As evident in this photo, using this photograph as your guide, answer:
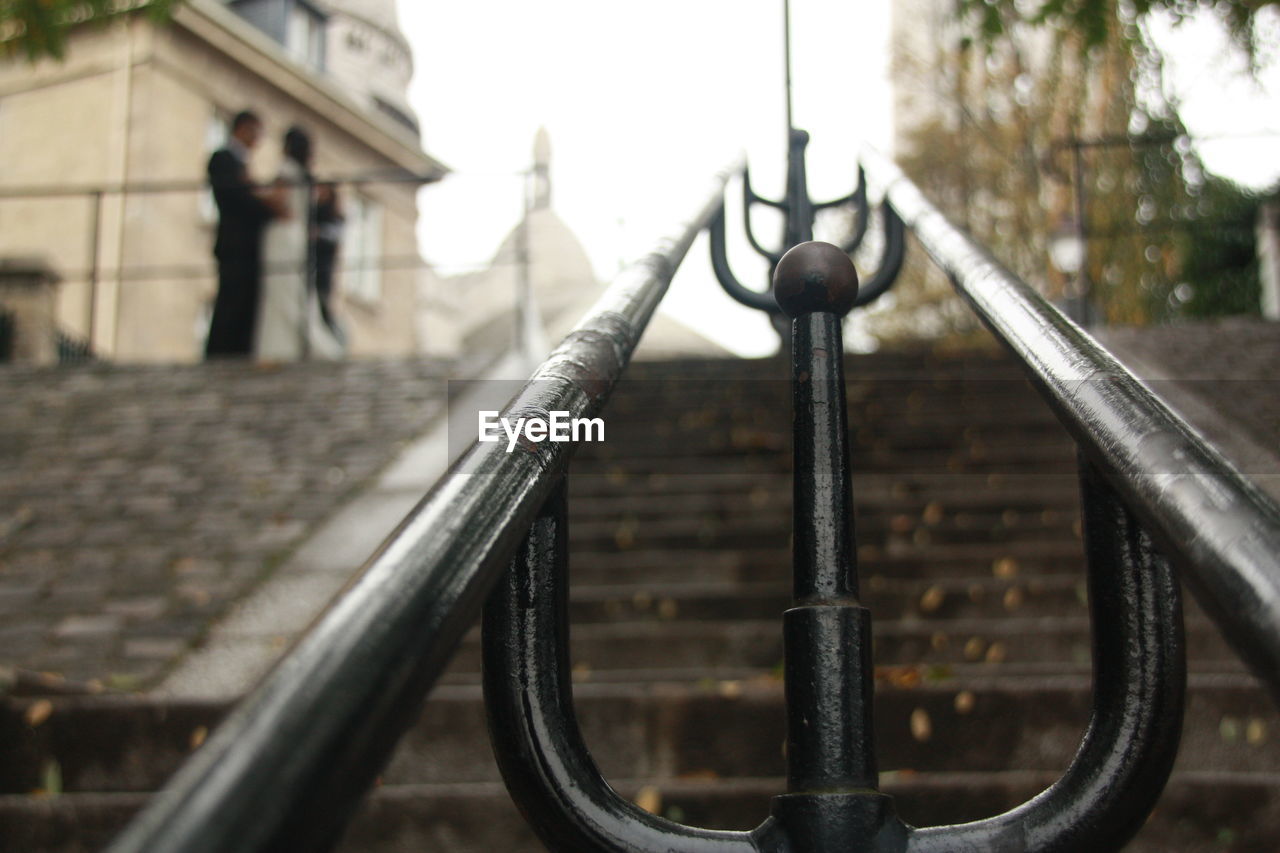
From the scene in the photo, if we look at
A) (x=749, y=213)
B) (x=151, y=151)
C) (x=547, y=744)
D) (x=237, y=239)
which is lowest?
(x=547, y=744)

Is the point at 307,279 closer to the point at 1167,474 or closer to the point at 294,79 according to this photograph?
the point at 1167,474

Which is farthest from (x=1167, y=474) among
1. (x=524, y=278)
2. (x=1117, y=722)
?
(x=524, y=278)

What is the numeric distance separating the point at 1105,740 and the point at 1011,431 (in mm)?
4297

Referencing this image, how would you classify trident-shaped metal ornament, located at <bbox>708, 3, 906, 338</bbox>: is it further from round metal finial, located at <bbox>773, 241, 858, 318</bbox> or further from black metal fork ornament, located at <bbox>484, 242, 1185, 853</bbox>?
black metal fork ornament, located at <bbox>484, 242, 1185, 853</bbox>

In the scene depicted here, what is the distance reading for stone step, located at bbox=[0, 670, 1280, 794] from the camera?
7.71 feet

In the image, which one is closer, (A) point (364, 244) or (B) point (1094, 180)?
(B) point (1094, 180)

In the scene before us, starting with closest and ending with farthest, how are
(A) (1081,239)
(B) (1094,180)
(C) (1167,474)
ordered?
(C) (1167,474)
(A) (1081,239)
(B) (1094,180)

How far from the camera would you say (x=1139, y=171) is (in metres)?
14.4

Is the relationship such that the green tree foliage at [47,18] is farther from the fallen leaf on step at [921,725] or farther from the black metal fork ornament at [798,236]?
the fallen leaf on step at [921,725]

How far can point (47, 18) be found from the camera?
3693 mm

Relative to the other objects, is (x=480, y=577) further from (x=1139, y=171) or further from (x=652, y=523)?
(x=1139, y=171)

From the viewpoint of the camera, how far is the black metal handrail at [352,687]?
482 millimetres

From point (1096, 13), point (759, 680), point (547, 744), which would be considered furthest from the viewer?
point (1096, 13)

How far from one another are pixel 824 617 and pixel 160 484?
15.0 ft
